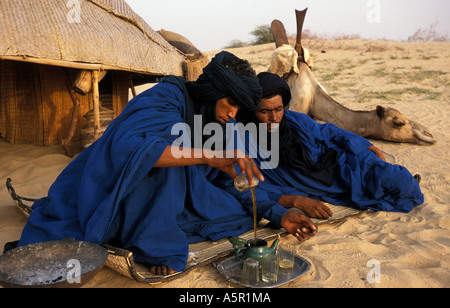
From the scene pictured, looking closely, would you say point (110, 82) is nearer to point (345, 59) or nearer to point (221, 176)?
point (221, 176)

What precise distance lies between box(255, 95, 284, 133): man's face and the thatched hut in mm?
2935

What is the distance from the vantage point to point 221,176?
3.21 meters

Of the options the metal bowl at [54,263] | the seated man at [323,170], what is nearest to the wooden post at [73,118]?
the seated man at [323,170]

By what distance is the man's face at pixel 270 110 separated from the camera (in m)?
3.54

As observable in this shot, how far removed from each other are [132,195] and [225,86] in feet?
3.11

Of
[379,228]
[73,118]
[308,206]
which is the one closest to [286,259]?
[308,206]

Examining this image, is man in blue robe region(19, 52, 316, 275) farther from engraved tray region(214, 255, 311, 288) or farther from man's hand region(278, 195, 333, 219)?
man's hand region(278, 195, 333, 219)

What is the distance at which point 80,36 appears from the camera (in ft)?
17.5

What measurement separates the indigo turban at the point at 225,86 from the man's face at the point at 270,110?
0.68m

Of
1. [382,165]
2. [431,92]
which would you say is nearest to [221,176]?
[382,165]

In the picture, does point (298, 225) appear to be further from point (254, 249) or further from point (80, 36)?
point (80, 36)
